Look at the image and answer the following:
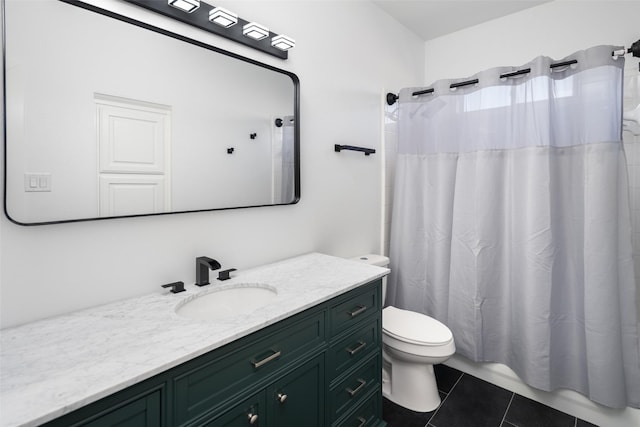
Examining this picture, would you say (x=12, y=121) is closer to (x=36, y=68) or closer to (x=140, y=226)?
(x=36, y=68)

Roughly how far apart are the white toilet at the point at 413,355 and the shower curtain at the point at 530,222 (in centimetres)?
40

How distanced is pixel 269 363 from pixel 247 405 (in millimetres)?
132

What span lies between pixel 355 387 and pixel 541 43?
8.39ft

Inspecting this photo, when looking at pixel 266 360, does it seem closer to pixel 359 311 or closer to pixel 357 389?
pixel 359 311

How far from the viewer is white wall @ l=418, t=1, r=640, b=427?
1887 mm

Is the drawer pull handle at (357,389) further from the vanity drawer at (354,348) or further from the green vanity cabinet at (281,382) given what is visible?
the vanity drawer at (354,348)

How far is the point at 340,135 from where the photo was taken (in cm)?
211

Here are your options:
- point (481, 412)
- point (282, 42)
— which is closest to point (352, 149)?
point (282, 42)

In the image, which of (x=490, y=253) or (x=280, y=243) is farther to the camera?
(x=490, y=253)

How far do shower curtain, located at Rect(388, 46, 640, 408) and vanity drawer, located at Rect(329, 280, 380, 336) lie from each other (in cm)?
89

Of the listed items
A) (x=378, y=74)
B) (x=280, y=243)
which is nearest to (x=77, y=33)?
(x=280, y=243)

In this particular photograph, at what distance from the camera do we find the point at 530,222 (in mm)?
1890

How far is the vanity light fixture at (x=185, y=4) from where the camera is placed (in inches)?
50.1


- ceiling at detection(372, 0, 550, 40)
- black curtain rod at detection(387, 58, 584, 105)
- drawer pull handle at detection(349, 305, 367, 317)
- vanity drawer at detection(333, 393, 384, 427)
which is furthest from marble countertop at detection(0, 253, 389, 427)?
ceiling at detection(372, 0, 550, 40)
